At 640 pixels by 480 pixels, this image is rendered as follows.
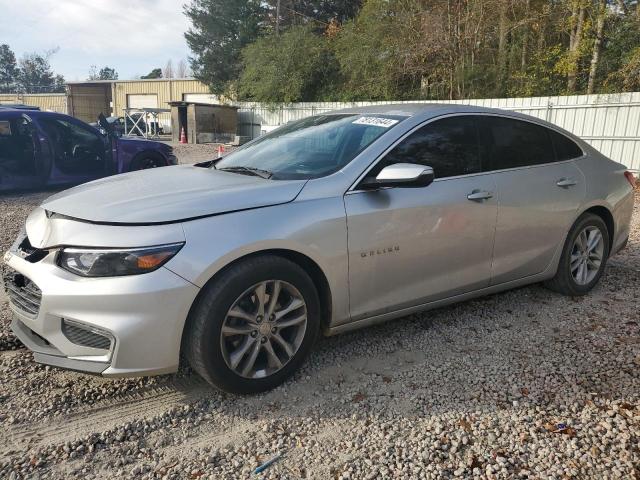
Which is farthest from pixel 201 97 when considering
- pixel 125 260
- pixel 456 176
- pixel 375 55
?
pixel 125 260

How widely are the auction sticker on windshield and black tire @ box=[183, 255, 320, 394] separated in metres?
1.22

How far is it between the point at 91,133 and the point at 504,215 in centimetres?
770

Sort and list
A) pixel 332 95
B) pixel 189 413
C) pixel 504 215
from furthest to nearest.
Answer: pixel 332 95 < pixel 504 215 < pixel 189 413

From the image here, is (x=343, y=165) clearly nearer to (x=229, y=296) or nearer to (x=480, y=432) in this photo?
(x=229, y=296)

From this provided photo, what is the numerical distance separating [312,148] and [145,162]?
704 centimetres

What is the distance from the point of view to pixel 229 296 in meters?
2.58

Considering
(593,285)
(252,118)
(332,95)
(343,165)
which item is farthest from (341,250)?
(252,118)

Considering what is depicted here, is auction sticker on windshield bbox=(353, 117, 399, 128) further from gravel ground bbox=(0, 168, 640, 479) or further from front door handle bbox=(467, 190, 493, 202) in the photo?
gravel ground bbox=(0, 168, 640, 479)

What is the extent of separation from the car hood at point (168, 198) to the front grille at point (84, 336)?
0.53 m

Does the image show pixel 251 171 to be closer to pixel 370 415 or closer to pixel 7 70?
pixel 370 415

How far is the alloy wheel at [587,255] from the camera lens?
434 cm

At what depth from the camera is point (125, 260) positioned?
2.43 m

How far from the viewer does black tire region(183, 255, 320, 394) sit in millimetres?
2543

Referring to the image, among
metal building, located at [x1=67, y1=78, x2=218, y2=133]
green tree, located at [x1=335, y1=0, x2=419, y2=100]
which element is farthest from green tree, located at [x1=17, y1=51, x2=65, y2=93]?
green tree, located at [x1=335, y1=0, x2=419, y2=100]
